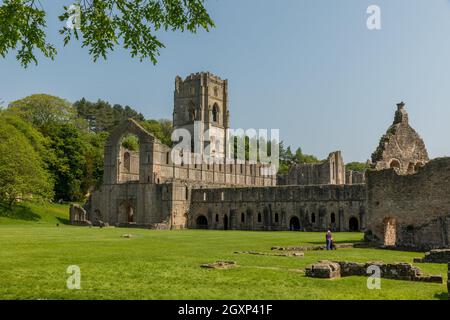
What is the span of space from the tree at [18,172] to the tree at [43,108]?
2792 centimetres

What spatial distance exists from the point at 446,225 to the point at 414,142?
903 centimetres

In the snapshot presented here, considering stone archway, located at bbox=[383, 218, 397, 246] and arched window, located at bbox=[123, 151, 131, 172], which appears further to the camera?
arched window, located at bbox=[123, 151, 131, 172]

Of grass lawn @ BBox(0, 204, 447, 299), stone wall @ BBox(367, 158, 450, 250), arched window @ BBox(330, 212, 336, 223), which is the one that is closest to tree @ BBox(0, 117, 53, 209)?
arched window @ BBox(330, 212, 336, 223)

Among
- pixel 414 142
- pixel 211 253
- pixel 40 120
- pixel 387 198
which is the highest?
pixel 40 120

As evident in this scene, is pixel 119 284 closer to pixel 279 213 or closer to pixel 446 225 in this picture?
pixel 446 225

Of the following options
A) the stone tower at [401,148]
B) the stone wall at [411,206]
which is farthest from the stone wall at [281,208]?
the stone wall at [411,206]

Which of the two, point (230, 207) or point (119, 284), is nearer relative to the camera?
point (119, 284)

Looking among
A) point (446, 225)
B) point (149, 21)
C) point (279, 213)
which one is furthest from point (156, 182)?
point (149, 21)

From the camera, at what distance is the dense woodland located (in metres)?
53.6

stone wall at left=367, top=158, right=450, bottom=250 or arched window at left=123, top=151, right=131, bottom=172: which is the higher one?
arched window at left=123, top=151, right=131, bottom=172

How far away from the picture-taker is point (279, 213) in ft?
187

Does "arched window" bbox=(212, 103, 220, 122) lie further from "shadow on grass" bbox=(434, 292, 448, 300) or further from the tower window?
"shadow on grass" bbox=(434, 292, 448, 300)

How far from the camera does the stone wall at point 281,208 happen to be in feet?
172

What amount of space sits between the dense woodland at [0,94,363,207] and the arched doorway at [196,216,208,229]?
1731 centimetres
